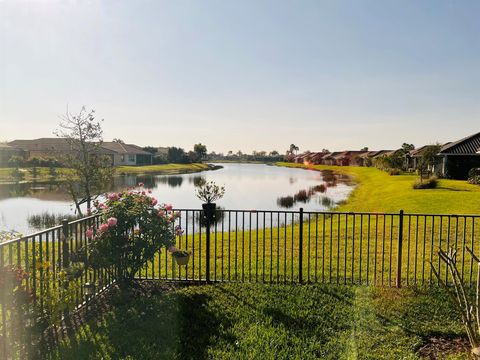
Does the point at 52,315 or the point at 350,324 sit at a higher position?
the point at 52,315

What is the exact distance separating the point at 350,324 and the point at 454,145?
113 feet

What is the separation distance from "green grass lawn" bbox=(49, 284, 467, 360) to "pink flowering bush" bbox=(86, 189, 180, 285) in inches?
23.4

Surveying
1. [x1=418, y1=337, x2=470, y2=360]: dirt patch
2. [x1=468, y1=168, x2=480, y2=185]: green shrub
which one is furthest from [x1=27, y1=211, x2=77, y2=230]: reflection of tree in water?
[x1=468, y1=168, x2=480, y2=185]: green shrub

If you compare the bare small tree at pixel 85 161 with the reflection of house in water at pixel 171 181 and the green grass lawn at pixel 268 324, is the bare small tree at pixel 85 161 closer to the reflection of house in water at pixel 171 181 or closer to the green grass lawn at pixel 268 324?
the green grass lawn at pixel 268 324

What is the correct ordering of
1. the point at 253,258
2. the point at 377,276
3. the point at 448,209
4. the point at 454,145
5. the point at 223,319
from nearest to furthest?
the point at 223,319
the point at 377,276
the point at 253,258
the point at 448,209
the point at 454,145

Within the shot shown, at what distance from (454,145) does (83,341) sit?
36919 mm

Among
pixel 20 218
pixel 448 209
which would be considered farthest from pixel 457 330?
pixel 20 218

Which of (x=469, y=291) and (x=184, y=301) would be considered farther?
(x=469, y=291)

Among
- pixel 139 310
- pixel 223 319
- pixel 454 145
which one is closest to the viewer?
pixel 223 319

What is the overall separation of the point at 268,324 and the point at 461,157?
3401cm

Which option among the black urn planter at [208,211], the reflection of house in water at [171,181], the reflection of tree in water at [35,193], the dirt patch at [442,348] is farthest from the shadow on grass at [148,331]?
the reflection of house in water at [171,181]

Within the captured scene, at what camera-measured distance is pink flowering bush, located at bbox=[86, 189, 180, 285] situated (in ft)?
18.5

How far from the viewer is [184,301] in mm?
5566

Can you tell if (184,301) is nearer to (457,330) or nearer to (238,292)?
(238,292)
